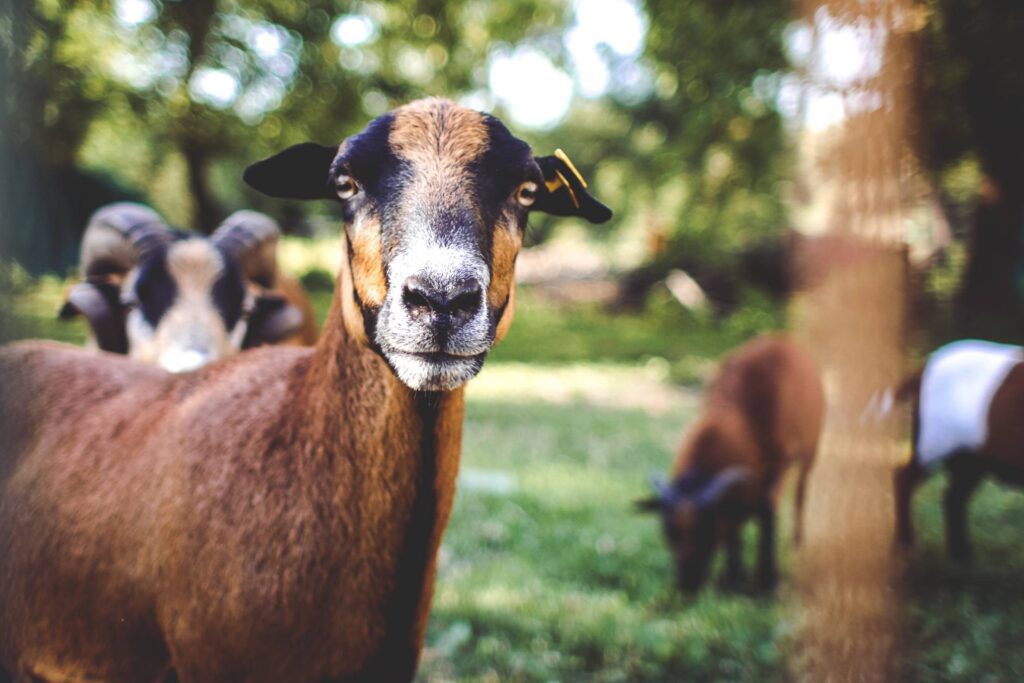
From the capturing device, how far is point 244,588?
226 cm

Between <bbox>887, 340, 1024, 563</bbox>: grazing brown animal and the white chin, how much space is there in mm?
5159

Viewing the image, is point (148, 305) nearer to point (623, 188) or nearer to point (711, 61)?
point (711, 61)

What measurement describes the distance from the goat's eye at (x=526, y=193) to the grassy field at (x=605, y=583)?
6.55 feet

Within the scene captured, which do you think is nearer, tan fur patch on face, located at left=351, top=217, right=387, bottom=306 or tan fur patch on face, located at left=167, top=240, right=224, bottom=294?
tan fur patch on face, located at left=351, top=217, right=387, bottom=306

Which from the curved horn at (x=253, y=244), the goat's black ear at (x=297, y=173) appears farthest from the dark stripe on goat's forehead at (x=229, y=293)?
the goat's black ear at (x=297, y=173)

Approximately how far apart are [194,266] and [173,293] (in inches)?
9.2

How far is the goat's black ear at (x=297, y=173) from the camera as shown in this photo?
2561 mm

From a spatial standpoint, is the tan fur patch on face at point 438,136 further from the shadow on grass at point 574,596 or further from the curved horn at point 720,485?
the curved horn at point 720,485

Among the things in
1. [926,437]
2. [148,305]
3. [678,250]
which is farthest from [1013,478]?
[678,250]

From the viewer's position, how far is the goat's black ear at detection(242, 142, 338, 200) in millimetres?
2561

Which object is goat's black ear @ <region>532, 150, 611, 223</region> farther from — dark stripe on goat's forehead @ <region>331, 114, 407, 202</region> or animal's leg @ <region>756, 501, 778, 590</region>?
animal's leg @ <region>756, 501, 778, 590</region>

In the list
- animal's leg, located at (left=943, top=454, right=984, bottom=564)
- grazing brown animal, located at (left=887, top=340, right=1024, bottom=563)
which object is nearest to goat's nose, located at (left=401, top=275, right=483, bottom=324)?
grazing brown animal, located at (left=887, top=340, right=1024, bottom=563)

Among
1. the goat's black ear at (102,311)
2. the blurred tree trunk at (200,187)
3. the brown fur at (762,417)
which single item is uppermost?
the blurred tree trunk at (200,187)

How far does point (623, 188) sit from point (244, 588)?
2220 cm
